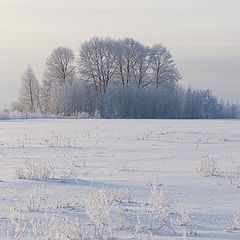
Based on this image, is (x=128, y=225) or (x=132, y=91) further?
(x=132, y=91)

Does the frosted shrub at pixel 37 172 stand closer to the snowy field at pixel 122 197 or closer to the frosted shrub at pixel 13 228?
the snowy field at pixel 122 197

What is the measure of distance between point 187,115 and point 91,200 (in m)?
41.7

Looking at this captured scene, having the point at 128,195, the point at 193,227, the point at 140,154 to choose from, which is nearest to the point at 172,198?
the point at 128,195

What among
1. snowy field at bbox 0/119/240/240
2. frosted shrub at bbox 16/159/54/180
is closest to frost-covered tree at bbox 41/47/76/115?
snowy field at bbox 0/119/240/240

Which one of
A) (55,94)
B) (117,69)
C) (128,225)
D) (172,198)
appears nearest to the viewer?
(128,225)

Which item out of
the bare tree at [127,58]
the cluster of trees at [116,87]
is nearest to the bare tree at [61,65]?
the cluster of trees at [116,87]

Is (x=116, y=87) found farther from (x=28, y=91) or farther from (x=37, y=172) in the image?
(x=37, y=172)

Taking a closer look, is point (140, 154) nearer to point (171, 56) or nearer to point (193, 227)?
point (193, 227)

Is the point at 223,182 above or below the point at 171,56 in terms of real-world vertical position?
below

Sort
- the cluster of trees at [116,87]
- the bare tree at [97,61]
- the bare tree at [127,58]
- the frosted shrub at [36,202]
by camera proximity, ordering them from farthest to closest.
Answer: the bare tree at [127,58] → the bare tree at [97,61] → the cluster of trees at [116,87] → the frosted shrub at [36,202]

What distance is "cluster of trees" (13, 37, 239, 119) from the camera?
4372 cm

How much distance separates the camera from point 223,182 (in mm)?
6336

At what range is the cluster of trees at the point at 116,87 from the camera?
43719mm

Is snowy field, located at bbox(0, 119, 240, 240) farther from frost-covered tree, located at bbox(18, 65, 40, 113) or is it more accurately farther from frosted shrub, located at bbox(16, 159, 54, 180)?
frost-covered tree, located at bbox(18, 65, 40, 113)
